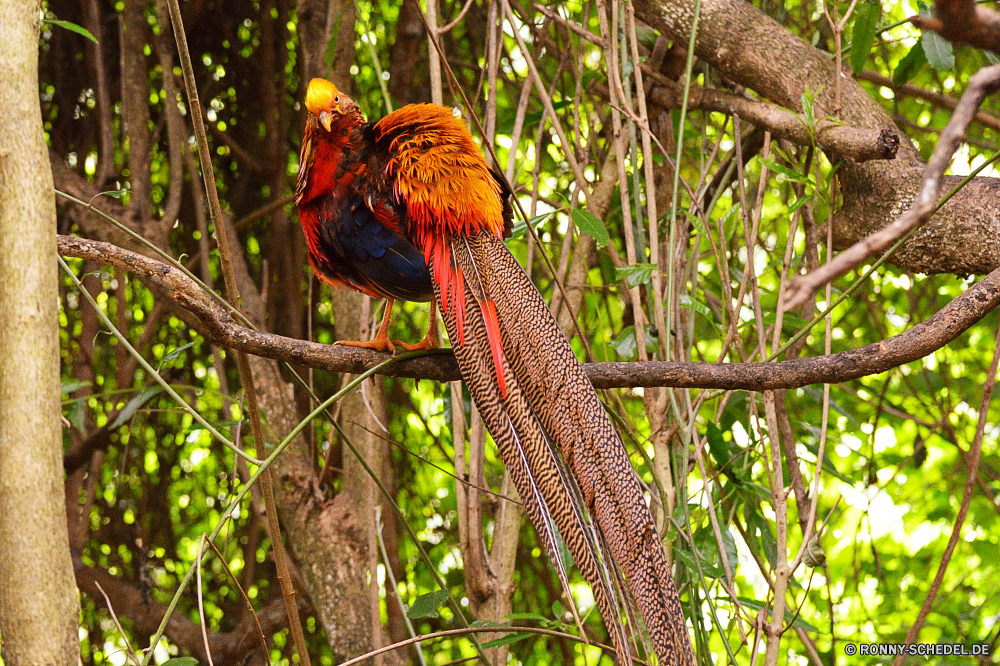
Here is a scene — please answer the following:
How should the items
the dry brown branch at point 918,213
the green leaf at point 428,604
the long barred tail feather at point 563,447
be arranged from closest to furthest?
the dry brown branch at point 918,213 → the long barred tail feather at point 563,447 → the green leaf at point 428,604

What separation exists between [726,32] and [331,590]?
2.05 meters

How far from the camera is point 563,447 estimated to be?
139 cm

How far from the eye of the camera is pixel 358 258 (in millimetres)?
1870

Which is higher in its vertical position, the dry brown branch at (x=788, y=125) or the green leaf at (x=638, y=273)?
the dry brown branch at (x=788, y=125)

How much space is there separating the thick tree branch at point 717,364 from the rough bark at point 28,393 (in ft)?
1.33

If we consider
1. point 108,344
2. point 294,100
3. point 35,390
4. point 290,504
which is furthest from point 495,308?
point 108,344

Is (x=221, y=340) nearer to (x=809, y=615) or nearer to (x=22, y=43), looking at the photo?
(x=22, y=43)

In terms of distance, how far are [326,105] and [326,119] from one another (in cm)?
4

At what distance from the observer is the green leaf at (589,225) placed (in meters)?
1.93

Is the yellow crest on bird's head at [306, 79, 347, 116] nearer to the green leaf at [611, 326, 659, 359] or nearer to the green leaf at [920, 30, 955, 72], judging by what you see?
the green leaf at [611, 326, 659, 359]

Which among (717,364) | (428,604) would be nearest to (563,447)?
(717,364)

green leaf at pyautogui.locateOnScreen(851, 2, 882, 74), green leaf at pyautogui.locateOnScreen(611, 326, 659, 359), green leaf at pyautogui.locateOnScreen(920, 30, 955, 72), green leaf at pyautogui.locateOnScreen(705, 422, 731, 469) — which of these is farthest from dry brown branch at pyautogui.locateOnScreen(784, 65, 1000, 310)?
green leaf at pyautogui.locateOnScreen(920, 30, 955, 72)

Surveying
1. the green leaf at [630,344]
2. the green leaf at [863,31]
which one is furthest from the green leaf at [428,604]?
the green leaf at [863,31]

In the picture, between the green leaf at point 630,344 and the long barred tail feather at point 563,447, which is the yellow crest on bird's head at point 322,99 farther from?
the green leaf at point 630,344
